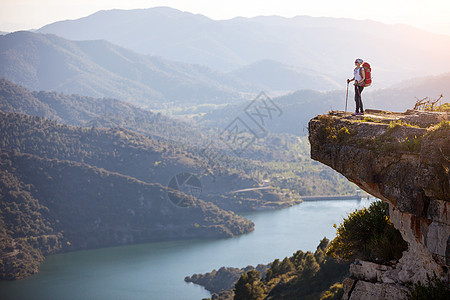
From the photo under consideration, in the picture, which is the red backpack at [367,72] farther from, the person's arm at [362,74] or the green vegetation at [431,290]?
the green vegetation at [431,290]

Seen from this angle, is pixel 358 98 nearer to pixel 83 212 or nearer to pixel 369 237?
pixel 369 237

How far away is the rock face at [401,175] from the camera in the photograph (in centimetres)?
595

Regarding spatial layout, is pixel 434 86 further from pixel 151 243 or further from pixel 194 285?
pixel 194 285

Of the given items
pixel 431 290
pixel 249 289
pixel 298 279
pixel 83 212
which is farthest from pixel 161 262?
pixel 431 290

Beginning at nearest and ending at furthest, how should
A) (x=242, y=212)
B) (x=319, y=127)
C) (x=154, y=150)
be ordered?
(x=319, y=127), (x=242, y=212), (x=154, y=150)

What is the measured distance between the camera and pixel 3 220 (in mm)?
73500

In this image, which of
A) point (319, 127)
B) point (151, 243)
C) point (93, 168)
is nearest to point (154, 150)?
point (93, 168)

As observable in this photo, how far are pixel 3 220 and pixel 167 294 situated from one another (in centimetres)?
3367

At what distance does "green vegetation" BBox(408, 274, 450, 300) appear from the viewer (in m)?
6.13

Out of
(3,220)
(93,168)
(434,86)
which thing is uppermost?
(434,86)

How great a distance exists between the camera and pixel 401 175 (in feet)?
21.0

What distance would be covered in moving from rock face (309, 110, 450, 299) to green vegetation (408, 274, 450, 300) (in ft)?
0.31

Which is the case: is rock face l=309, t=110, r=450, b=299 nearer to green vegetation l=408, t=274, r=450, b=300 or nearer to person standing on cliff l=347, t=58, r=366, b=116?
green vegetation l=408, t=274, r=450, b=300

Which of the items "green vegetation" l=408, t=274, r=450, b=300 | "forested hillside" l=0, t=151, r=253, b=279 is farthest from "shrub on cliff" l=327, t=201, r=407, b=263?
"forested hillside" l=0, t=151, r=253, b=279
